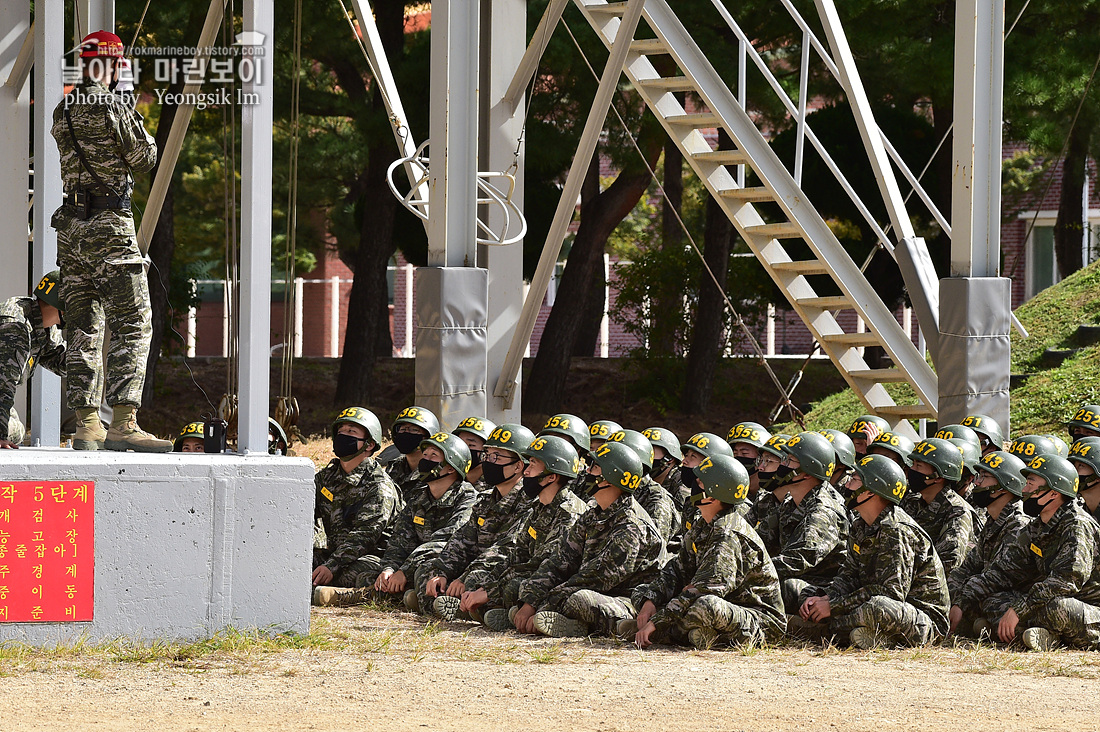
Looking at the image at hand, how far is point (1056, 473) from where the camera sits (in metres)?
8.59

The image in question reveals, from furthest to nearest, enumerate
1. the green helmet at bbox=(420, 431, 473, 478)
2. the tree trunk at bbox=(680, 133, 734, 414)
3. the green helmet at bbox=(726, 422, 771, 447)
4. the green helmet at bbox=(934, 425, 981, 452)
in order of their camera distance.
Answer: the tree trunk at bbox=(680, 133, 734, 414), the green helmet at bbox=(420, 431, 473, 478), the green helmet at bbox=(726, 422, 771, 447), the green helmet at bbox=(934, 425, 981, 452)

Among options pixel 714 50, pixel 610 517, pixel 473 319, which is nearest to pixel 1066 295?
pixel 714 50

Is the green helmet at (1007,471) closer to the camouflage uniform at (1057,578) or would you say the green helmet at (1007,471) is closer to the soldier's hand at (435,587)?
the camouflage uniform at (1057,578)

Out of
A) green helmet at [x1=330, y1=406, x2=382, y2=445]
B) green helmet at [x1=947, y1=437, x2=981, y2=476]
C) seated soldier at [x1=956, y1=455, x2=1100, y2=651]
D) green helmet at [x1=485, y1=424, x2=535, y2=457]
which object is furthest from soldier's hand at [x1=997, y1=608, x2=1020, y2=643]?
green helmet at [x1=330, y1=406, x2=382, y2=445]

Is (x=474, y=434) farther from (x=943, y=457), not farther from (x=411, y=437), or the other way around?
(x=943, y=457)

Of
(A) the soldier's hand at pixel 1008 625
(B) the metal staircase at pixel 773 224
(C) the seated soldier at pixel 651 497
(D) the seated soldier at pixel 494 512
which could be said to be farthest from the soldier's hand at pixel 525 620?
(B) the metal staircase at pixel 773 224

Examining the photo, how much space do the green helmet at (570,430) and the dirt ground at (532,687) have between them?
70.1 inches

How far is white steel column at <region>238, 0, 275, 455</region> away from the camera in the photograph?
8070 millimetres

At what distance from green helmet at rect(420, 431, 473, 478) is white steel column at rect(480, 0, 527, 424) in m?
3.12

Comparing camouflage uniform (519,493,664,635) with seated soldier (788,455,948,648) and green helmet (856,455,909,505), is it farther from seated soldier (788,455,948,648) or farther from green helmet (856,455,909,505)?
green helmet (856,455,909,505)

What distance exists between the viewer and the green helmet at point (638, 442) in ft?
31.0

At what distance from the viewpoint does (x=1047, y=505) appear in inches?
339

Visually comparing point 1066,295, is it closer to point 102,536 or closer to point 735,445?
point 735,445

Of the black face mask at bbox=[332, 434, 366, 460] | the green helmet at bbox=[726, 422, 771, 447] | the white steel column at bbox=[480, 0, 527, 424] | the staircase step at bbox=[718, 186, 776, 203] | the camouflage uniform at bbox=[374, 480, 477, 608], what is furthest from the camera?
the staircase step at bbox=[718, 186, 776, 203]
